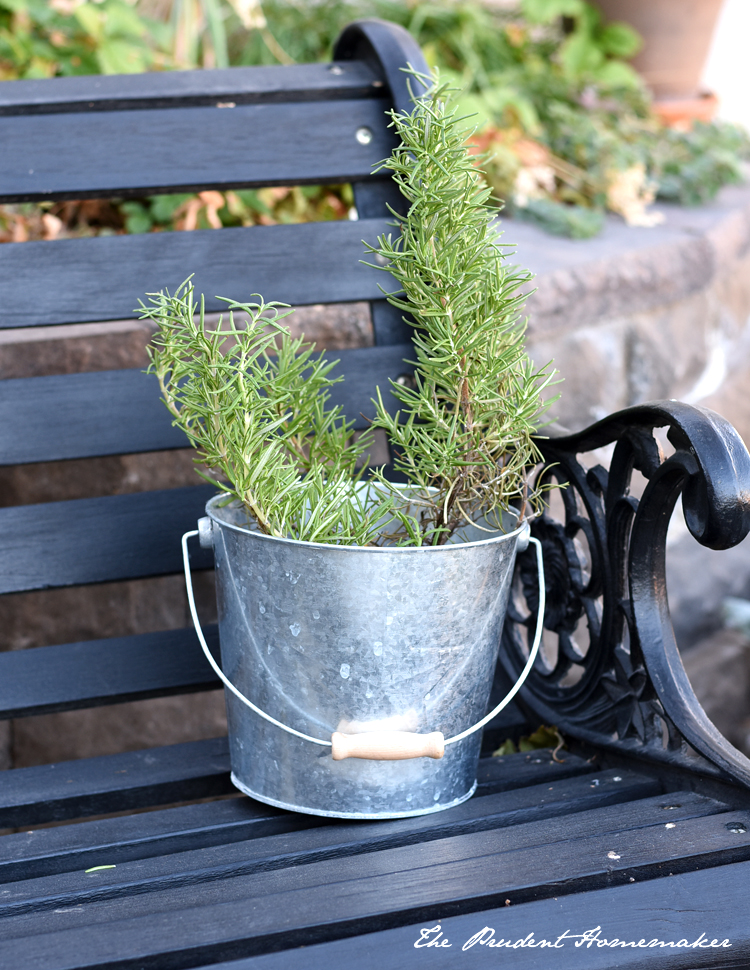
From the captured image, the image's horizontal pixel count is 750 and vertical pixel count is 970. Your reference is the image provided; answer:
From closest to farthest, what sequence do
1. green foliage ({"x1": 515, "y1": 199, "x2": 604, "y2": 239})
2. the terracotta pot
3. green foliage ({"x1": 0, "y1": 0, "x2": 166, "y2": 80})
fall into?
1. green foliage ({"x1": 0, "y1": 0, "x2": 166, "y2": 80})
2. green foliage ({"x1": 515, "y1": 199, "x2": 604, "y2": 239})
3. the terracotta pot

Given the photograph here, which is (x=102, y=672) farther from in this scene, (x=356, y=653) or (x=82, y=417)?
(x=356, y=653)

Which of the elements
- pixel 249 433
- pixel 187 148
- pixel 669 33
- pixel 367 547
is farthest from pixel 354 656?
pixel 669 33

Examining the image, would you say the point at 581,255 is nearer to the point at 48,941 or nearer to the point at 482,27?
the point at 482,27

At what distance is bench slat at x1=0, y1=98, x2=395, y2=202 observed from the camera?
1.23 m

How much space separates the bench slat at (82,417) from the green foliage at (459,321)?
1.39 ft

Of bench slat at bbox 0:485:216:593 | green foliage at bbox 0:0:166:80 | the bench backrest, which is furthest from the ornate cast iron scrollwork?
green foliage at bbox 0:0:166:80

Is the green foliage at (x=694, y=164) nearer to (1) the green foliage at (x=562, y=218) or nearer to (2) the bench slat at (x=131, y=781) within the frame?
(1) the green foliage at (x=562, y=218)

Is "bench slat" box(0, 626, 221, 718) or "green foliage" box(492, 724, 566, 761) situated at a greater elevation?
"bench slat" box(0, 626, 221, 718)

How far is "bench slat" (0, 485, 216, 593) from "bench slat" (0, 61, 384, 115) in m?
0.55

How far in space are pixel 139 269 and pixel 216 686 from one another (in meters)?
0.58

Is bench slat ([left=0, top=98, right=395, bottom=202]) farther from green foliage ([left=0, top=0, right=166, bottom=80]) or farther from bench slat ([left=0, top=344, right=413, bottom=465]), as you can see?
green foliage ([left=0, top=0, right=166, bottom=80])

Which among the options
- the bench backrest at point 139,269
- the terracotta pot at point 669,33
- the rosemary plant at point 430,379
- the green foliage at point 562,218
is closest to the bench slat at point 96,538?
the bench backrest at point 139,269

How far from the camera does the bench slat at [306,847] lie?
84 centimetres

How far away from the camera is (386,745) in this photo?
88cm
